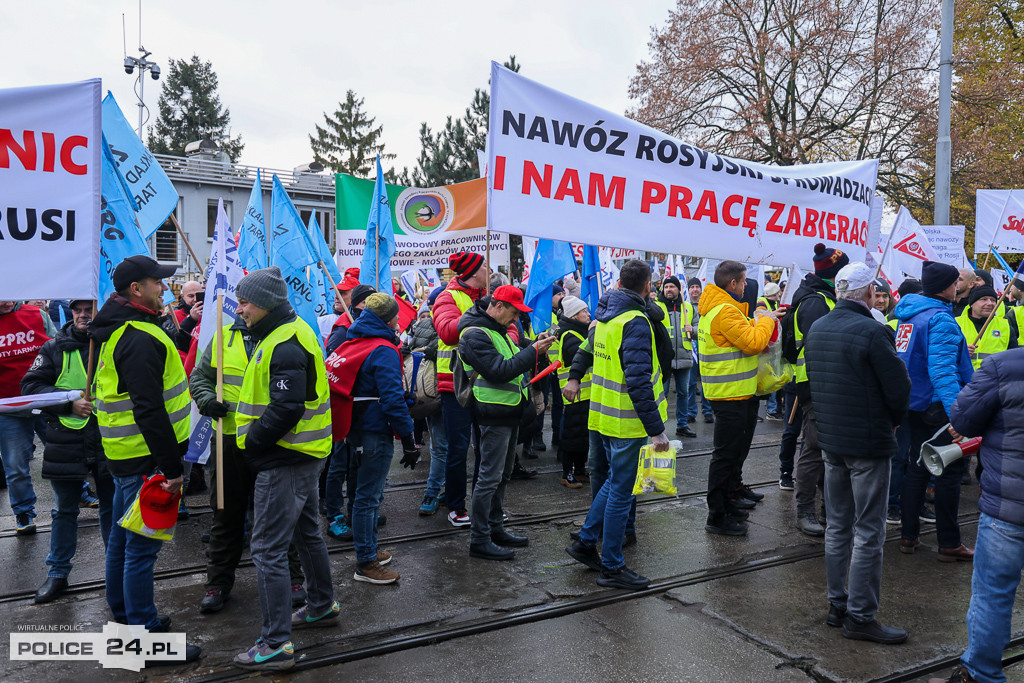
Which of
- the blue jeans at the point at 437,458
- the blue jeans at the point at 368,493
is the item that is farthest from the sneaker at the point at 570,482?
the blue jeans at the point at 368,493

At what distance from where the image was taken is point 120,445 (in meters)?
4.13

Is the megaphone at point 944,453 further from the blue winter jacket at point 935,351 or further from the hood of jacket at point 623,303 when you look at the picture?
the hood of jacket at point 623,303

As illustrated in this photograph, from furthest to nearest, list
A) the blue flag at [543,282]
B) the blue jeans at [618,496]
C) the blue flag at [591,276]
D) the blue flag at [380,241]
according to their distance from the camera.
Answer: the blue flag at [380,241] → the blue flag at [591,276] → the blue flag at [543,282] → the blue jeans at [618,496]

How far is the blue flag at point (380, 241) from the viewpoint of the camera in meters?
8.73

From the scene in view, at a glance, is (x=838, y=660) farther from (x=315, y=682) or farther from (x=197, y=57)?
(x=197, y=57)

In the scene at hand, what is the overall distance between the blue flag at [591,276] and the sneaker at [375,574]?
3747 mm

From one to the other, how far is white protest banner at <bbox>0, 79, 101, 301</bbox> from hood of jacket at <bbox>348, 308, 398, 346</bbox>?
1.61 metres

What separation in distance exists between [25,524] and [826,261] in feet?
22.2

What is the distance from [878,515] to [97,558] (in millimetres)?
5350

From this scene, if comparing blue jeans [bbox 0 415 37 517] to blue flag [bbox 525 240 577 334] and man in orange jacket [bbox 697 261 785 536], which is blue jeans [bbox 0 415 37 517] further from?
man in orange jacket [bbox 697 261 785 536]

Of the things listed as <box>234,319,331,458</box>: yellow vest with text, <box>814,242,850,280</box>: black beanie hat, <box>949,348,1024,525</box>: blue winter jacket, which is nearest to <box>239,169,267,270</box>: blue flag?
<box>234,319,331,458</box>: yellow vest with text

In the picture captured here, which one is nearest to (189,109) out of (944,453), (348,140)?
(348,140)

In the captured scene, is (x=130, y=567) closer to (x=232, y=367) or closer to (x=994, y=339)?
(x=232, y=367)

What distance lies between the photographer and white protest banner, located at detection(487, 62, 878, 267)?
532 cm
